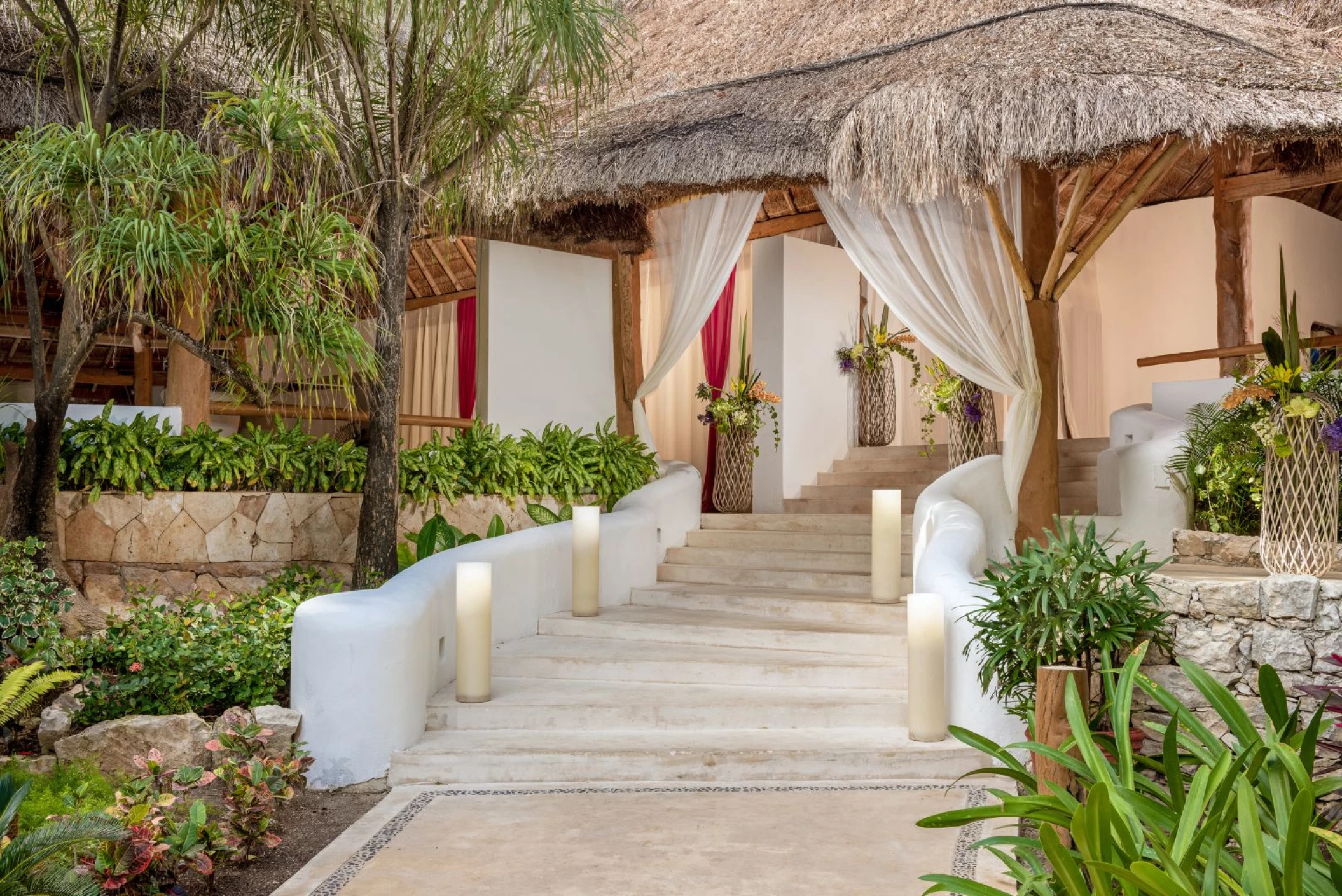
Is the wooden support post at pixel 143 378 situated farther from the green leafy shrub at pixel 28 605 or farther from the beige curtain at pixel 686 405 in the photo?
the green leafy shrub at pixel 28 605

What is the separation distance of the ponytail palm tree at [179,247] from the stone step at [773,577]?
2.42 m

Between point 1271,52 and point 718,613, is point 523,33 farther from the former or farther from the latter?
point 1271,52

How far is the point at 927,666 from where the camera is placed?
13.4 feet

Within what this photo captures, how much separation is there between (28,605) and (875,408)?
549 cm

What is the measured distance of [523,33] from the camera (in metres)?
4.97

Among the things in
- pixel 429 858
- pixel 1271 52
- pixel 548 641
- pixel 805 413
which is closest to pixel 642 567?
pixel 548 641

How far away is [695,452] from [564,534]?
314 cm

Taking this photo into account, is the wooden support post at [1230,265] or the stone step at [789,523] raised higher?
the wooden support post at [1230,265]

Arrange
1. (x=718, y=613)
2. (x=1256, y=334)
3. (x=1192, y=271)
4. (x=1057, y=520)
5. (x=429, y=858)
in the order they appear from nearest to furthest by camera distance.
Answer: (x=429, y=858), (x=1057, y=520), (x=718, y=613), (x=1256, y=334), (x=1192, y=271)

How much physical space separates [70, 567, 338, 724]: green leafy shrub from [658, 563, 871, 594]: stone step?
2410 mm

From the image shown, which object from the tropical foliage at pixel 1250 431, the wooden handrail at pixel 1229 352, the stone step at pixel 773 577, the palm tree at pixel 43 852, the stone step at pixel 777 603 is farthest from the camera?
the wooden handrail at pixel 1229 352

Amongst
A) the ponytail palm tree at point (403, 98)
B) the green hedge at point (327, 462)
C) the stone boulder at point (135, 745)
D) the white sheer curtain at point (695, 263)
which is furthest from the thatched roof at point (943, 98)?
the stone boulder at point (135, 745)

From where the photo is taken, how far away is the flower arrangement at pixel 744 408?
7305mm

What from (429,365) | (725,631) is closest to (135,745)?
(725,631)
